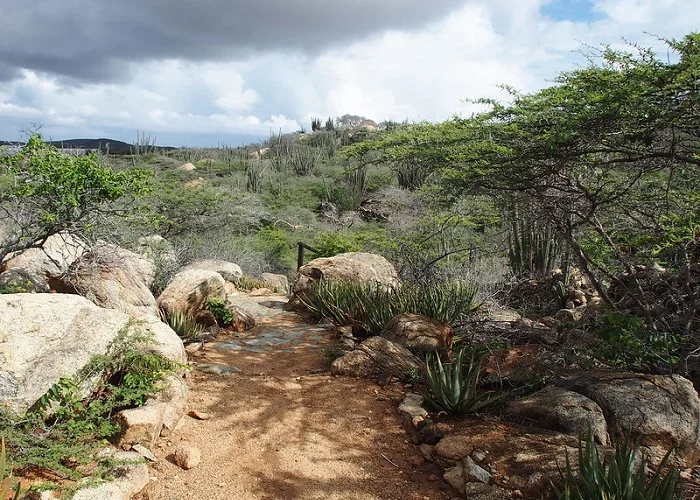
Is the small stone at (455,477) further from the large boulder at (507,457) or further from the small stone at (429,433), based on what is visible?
the small stone at (429,433)

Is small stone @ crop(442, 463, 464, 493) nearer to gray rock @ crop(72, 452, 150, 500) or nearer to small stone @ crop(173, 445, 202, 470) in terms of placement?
small stone @ crop(173, 445, 202, 470)

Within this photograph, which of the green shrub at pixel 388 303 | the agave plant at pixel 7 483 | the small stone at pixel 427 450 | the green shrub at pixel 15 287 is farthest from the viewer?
the green shrub at pixel 388 303

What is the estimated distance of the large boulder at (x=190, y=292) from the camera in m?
7.52

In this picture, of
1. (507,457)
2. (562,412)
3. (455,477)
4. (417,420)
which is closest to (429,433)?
(417,420)

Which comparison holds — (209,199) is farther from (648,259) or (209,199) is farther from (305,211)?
(648,259)

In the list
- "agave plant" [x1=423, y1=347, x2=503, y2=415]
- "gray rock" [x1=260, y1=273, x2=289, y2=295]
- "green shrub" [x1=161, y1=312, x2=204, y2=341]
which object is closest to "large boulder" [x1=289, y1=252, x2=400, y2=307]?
"green shrub" [x1=161, y1=312, x2=204, y2=341]

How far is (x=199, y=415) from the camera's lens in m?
4.86

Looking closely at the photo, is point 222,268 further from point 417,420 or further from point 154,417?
point 417,420

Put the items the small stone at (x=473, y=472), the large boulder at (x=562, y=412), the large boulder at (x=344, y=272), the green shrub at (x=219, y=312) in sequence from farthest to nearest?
the large boulder at (x=344, y=272)
the green shrub at (x=219, y=312)
the large boulder at (x=562, y=412)
the small stone at (x=473, y=472)

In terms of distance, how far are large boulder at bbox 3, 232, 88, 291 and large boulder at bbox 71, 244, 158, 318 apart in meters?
0.18

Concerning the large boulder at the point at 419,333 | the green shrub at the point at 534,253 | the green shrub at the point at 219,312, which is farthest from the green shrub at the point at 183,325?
the green shrub at the point at 534,253

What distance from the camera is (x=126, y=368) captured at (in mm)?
4742

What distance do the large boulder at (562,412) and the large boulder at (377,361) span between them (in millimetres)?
1376

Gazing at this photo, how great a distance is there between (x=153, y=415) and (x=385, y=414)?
2.06 metres
